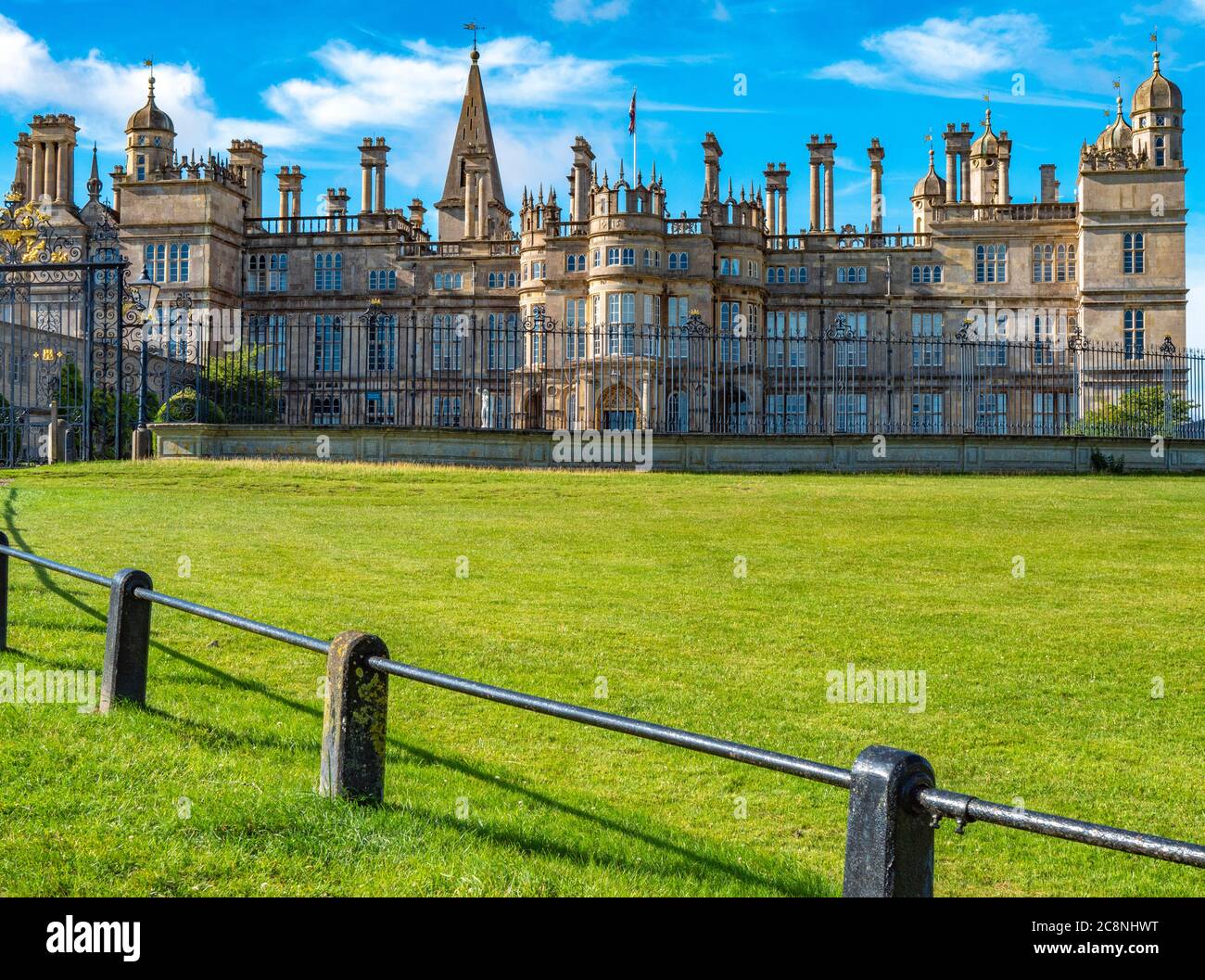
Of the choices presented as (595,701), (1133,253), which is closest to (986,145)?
(1133,253)

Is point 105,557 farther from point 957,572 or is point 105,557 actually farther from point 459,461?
point 459,461

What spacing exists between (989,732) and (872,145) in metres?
62.8

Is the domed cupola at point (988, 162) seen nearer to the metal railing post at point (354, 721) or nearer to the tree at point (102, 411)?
the tree at point (102, 411)

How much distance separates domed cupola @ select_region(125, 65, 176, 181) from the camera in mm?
61625

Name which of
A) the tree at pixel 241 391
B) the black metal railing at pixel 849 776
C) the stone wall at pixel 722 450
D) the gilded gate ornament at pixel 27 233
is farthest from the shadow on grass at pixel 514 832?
the gilded gate ornament at pixel 27 233

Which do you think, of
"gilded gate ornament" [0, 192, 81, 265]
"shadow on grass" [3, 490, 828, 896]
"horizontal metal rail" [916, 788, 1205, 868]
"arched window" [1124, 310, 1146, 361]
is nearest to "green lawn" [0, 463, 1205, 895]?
"shadow on grass" [3, 490, 828, 896]

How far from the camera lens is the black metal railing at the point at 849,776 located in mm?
3322

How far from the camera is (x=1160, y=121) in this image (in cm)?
5916

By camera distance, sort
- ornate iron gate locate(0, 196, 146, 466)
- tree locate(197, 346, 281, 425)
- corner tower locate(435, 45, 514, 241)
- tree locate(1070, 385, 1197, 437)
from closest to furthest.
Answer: ornate iron gate locate(0, 196, 146, 466) → tree locate(197, 346, 281, 425) → tree locate(1070, 385, 1197, 437) → corner tower locate(435, 45, 514, 241)

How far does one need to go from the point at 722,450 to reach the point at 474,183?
139ft

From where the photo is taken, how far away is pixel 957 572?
1426 cm

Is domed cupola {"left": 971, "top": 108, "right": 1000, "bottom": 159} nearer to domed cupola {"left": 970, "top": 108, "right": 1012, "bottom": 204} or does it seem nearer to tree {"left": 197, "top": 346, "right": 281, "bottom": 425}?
domed cupola {"left": 970, "top": 108, "right": 1012, "bottom": 204}

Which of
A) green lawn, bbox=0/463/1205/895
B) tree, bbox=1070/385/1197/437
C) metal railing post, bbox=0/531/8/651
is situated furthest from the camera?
tree, bbox=1070/385/1197/437

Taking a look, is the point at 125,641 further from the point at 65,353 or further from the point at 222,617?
the point at 65,353
